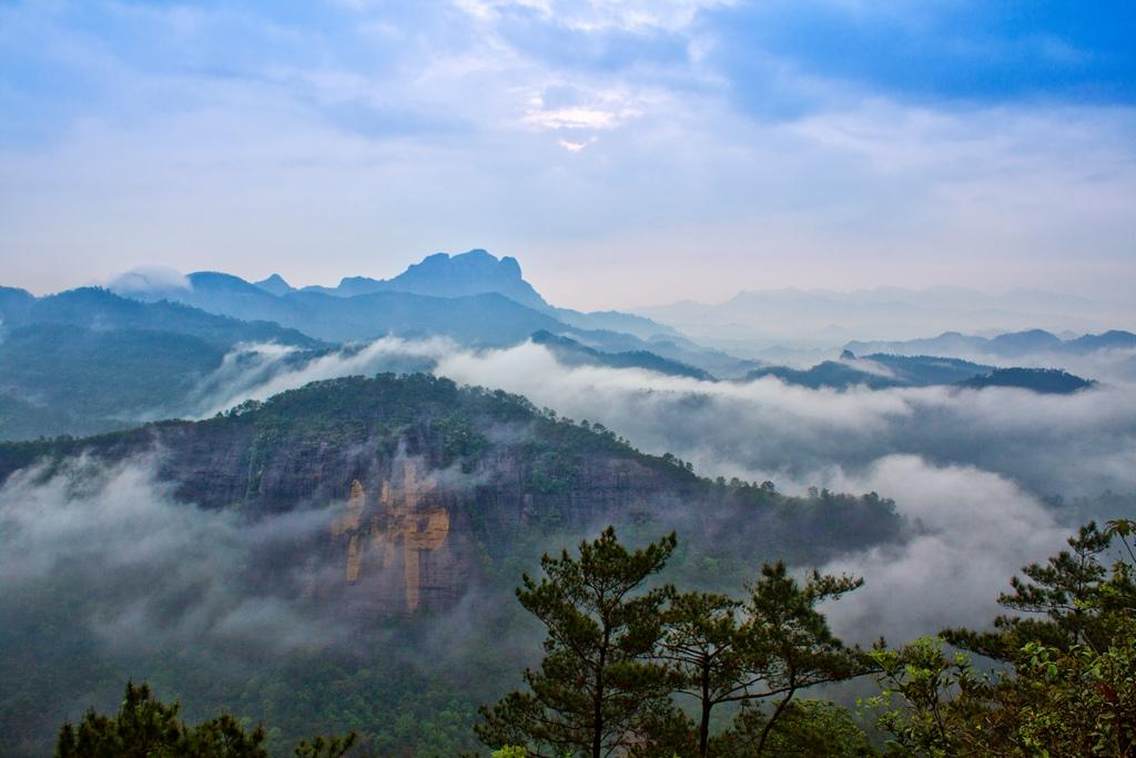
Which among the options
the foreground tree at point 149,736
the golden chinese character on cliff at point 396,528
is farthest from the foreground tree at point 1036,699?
the golden chinese character on cliff at point 396,528

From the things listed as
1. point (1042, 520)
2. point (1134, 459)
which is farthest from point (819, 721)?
point (1134, 459)

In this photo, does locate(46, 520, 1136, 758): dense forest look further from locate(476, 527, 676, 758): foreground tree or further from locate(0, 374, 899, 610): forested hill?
locate(0, 374, 899, 610): forested hill

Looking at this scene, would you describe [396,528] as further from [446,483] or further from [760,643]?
[760,643]

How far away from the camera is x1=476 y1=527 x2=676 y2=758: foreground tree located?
553 inches

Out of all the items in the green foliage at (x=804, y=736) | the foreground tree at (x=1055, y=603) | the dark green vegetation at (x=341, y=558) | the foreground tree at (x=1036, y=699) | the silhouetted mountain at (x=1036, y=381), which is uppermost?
the silhouetted mountain at (x=1036, y=381)

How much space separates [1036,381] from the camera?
563 feet

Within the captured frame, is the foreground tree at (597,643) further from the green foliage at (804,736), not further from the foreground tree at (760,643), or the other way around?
the green foliage at (804,736)

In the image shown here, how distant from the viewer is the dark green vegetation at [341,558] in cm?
4884

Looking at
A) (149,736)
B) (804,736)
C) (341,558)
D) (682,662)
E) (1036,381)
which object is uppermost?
(1036,381)

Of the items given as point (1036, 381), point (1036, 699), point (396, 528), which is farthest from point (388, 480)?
point (1036, 381)

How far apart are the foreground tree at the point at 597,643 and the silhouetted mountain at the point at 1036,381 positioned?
190m

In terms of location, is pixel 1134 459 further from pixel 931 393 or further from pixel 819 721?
pixel 819 721

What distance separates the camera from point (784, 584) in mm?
13734

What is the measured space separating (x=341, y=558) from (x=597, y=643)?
59.4 m
